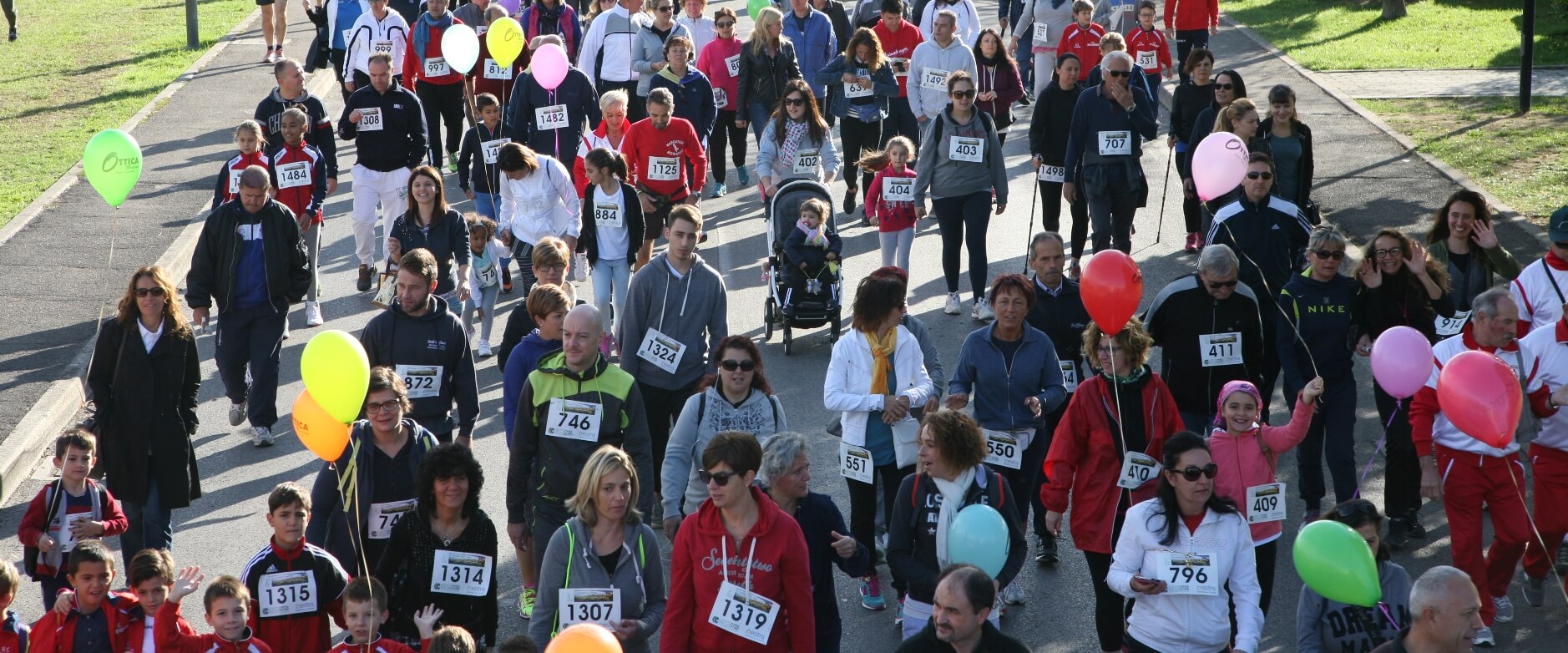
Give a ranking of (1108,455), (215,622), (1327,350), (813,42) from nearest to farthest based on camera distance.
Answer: (215,622)
(1108,455)
(1327,350)
(813,42)

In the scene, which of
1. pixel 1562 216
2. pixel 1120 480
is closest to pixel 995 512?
pixel 1120 480

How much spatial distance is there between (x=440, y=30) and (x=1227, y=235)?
9.31 metres

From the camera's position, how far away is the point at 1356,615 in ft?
22.2

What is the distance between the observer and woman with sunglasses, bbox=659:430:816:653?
20.7 feet

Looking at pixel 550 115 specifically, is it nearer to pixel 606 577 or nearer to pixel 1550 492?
pixel 606 577

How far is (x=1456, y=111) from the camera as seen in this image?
1962 cm

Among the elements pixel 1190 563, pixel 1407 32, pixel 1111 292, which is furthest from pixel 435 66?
pixel 1407 32

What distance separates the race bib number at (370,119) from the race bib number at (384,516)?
23.4ft

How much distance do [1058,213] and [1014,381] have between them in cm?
574

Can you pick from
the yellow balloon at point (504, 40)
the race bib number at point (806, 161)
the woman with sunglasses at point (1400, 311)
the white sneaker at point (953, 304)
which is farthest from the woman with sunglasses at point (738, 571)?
the yellow balloon at point (504, 40)

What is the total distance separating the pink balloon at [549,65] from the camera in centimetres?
1452

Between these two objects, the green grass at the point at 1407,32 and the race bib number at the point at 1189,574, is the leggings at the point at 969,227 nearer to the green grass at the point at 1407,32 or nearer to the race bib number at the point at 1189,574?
the race bib number at the point at 1189,574

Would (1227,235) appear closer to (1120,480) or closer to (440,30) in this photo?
(1120,480)

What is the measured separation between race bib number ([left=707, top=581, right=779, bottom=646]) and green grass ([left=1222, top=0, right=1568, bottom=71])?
728 inches
